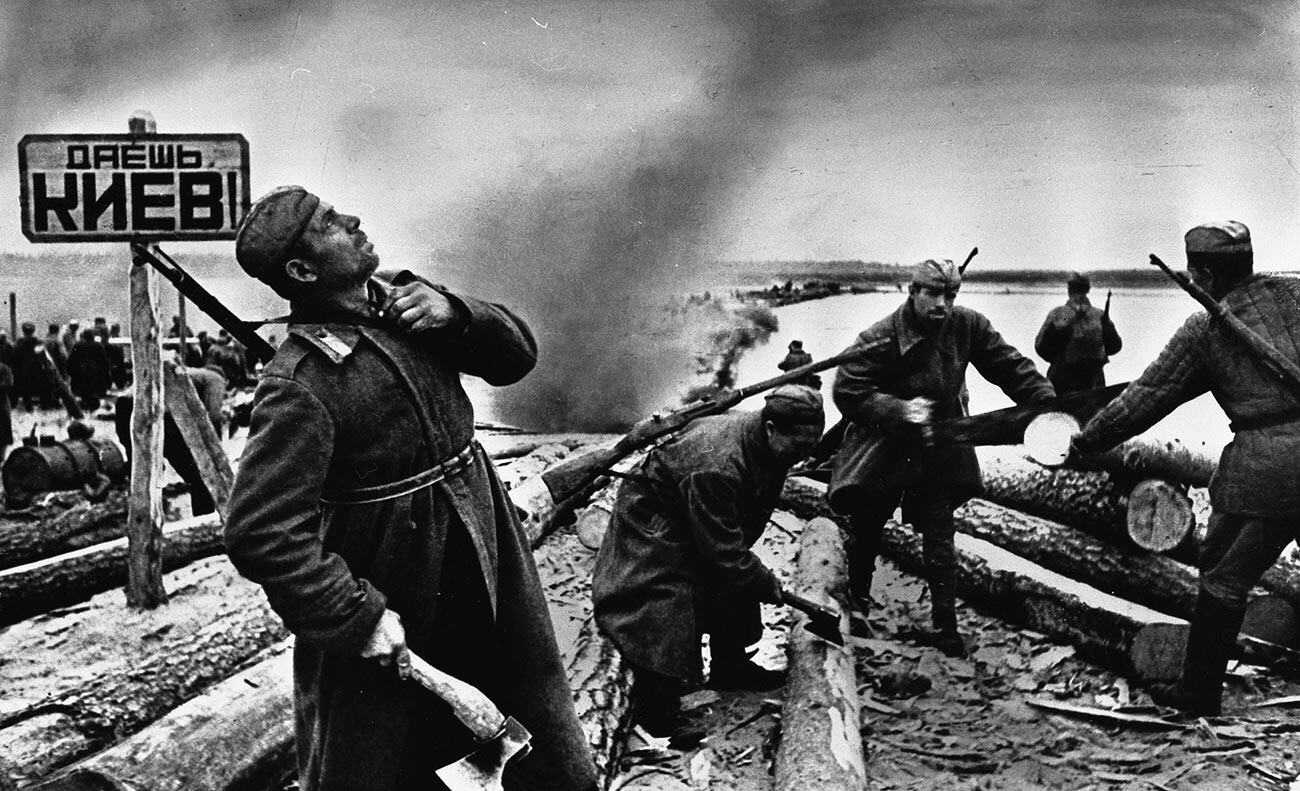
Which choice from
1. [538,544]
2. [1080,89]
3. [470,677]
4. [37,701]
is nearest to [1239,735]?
[470,677]

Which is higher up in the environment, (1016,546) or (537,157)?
(537,157)

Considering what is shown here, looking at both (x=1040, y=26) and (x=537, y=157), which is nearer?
(x=1040, y=26)


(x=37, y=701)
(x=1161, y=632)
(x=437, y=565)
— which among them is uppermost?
(x=437, y=565)

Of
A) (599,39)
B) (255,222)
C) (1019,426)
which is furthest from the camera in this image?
(599,39)

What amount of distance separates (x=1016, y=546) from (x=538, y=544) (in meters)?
2.65

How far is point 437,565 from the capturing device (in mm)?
2414

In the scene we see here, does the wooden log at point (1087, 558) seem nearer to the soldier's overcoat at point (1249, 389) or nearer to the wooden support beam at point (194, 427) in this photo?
the soldier's overcoat at point (1249, 389)

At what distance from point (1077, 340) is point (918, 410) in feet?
8.06

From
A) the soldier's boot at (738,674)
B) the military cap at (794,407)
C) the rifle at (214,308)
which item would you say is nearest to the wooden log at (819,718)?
the soldier's boot at (738,674)

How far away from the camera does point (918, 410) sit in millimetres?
5332

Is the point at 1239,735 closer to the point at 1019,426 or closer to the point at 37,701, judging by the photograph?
the point at 1019,426

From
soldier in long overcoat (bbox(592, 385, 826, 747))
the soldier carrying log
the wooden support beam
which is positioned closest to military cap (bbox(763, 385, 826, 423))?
soldier in long overcoat (bbox(592, 385, 826, 747))

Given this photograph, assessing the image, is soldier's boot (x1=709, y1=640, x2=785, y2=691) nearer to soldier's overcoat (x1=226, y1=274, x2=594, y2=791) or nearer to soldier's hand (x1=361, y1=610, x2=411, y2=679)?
soldier's overcoat (x1=226, y1=274, x2=594, y2=791)

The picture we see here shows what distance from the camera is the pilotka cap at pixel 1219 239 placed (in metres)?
4.20
